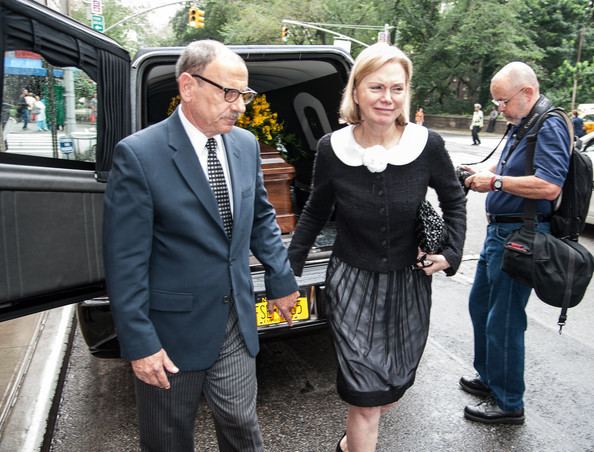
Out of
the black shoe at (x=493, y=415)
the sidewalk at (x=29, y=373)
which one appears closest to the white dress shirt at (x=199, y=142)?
the sidewalk at (x=29, y=373)

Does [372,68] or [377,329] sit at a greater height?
[372,68]

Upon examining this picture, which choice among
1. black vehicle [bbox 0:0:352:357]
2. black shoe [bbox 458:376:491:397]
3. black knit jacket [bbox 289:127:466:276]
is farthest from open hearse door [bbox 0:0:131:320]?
black shoe [bbox 458:376:491:397]

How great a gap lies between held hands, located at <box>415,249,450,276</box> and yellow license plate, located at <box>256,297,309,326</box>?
3.16 feet

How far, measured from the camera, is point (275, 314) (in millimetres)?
3193

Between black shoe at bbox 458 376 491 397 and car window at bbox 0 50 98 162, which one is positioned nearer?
car window at bbox 0 50 98 162

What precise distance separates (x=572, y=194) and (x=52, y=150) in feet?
7.93

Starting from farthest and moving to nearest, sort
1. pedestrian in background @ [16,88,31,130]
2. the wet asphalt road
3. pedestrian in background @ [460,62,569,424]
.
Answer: the wet asphalt road < pedestrian in background @ [460,62,569,424] < pedestrian in background @ [16,88,31,130]

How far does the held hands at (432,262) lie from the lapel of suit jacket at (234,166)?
2.66ft

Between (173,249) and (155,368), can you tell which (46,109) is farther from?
(155,368)

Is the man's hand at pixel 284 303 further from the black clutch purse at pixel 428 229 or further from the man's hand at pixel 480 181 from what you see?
the man's hand at pixel 480 181

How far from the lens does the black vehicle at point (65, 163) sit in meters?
1.90

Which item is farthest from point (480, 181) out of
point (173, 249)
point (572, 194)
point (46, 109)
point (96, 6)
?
point (96, 6)

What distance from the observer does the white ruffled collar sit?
2252 mm

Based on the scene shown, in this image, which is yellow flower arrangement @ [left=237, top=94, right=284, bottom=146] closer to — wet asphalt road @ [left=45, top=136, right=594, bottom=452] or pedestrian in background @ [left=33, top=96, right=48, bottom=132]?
wet asphalt road @ [left=45, top=136, right=594, bottom=452]
